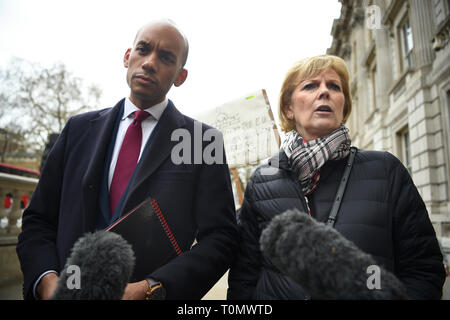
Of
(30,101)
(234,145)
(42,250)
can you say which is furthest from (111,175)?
(30,101)

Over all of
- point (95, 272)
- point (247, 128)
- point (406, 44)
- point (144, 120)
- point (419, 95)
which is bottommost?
point (95, 272)

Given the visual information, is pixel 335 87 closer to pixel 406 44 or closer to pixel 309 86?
pixel 309 86

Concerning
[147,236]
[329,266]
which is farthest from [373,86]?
[329,266]

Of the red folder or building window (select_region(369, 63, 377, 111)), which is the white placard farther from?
building window (select_region(369, 63, 377, 111))

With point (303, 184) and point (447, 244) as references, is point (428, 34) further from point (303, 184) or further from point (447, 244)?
Result: point (303, 184)

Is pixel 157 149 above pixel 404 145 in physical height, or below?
below

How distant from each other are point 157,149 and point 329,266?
0.93 meters

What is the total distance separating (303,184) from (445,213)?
7907mm

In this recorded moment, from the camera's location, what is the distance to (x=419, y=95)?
8.53m

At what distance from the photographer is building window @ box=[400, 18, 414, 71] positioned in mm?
10134

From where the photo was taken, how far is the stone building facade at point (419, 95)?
762cm

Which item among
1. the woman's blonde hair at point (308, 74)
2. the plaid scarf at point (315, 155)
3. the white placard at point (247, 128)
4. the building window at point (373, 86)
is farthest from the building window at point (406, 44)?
the plaid scarf at point (315, 155)

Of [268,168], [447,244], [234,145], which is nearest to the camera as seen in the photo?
[268,168]

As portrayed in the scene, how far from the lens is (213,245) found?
1.36 m
